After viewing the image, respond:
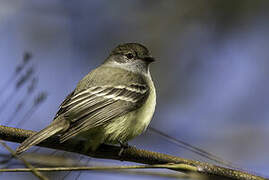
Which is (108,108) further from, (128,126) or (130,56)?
(130,56)

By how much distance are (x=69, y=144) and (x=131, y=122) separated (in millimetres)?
1225

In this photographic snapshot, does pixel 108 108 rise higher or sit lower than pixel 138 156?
higher

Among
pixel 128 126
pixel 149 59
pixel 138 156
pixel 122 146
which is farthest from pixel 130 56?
pixel 138 156

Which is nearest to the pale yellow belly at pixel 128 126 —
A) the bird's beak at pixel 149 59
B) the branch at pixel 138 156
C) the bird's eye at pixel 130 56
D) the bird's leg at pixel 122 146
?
the bird's leg at pixel 122 146

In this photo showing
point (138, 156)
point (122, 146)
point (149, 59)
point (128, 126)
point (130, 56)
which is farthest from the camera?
point (130, 56)

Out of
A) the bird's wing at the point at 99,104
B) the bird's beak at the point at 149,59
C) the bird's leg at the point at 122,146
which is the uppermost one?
the bird's beak at the point at 149,59

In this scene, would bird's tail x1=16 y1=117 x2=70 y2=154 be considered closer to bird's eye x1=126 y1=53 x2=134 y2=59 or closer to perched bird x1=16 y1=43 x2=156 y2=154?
perched bird x1=16 y1=43 x2=156 y2=154

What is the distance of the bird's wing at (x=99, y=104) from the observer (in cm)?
439

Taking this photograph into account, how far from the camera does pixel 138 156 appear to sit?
3.86m

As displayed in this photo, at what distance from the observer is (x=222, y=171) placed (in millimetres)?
3371

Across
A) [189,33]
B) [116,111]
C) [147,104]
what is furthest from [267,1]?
[116,111]

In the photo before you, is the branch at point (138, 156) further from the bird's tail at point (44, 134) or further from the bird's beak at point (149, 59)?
the bird's beak at point (149, 59)

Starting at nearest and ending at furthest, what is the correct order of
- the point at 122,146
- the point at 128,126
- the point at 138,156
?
the point at 138,156
the point at 122,146
the point at 128,126

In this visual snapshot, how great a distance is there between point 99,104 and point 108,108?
12 centimetres
